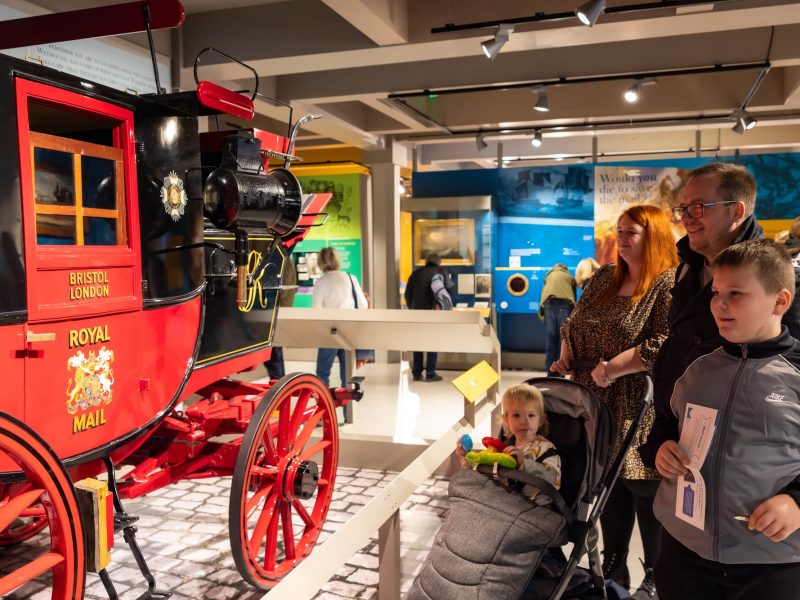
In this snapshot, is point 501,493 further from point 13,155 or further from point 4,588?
point 13,155

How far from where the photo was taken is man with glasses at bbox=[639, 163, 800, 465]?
6.61 feet

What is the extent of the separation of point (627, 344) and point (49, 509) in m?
1.99

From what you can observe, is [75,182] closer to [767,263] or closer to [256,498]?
[256,498]

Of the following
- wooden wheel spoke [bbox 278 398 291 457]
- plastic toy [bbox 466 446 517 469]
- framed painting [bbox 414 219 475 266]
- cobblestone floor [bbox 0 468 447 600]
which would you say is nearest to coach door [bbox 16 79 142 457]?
wooden wheel spoke [bbox 278 398 291 457]

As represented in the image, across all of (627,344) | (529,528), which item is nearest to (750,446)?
(529,528)

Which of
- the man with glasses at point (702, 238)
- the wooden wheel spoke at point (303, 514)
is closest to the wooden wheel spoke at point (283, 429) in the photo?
the wooden wheel spoke at point (303, 514)

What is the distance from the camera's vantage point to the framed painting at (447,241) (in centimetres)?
952

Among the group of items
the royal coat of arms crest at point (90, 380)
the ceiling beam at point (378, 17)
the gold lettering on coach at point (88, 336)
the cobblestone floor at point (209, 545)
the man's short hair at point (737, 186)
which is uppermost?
the ceiling beam at point (378, 17)

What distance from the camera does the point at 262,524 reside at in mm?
2939

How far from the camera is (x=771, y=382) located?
5.48ft

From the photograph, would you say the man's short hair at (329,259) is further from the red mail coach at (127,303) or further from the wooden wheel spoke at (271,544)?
the wooden wheel spoke at (271,544)

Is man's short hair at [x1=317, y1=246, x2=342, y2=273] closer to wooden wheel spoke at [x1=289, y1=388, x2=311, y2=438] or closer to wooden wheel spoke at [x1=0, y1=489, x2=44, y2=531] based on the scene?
wooden wheel spoke at [x1=289, y1=388, x2=311, y2=438]

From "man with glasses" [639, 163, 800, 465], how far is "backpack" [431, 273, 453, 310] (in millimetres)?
6503

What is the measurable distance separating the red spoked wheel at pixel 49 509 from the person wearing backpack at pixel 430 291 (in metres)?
6.85
